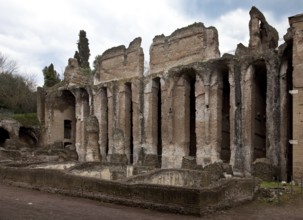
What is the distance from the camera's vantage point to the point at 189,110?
2469cm

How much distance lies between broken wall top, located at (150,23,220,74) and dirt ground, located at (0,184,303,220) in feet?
45.2

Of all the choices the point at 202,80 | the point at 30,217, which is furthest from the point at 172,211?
the point at 202,80

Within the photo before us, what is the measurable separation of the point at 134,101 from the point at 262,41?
10039 millimetres

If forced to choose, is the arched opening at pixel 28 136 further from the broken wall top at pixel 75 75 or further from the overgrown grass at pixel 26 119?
the broken wall top at pixel 75 75

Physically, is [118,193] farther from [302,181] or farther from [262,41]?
[262,41]

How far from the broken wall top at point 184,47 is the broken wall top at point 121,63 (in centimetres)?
154

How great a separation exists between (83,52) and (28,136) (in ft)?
55.0

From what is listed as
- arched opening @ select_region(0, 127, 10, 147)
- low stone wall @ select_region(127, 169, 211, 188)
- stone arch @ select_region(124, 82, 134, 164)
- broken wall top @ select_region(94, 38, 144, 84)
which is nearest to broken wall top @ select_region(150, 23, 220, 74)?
broken wall top @ select_region(94, 38, 144, 84)

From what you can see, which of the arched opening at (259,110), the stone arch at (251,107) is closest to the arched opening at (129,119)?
the arched opening at (259,110)

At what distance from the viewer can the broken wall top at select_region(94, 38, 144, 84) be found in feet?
95.3

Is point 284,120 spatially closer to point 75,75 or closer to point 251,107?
point 251,107

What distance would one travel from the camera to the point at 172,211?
1000 cm

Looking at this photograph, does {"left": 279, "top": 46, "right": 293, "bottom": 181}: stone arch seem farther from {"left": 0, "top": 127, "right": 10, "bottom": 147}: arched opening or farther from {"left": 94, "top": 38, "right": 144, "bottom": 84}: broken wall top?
{"left": 0, "top": 127, "right": 10, "bottom": 147}: arched opening

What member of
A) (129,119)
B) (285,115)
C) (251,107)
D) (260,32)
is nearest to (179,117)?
(129,119)
